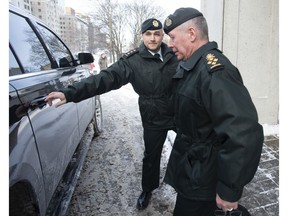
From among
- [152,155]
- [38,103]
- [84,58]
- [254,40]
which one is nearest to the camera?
[38,103]

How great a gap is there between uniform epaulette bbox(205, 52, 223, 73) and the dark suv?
0.96 meters

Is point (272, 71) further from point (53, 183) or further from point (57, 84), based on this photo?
point (53, 183)

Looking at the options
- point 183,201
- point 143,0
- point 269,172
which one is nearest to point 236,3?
point 269,172

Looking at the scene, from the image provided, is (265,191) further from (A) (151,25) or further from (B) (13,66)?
(B) (13,66)

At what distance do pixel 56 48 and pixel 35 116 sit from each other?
1756 millimetres

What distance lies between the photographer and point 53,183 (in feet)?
6.41

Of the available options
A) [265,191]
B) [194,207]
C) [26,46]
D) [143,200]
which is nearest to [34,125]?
[26,46]

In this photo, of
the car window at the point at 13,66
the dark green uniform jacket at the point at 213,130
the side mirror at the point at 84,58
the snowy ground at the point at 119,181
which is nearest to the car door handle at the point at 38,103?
the car window at the point at 13,66

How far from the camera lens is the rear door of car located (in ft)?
4.57

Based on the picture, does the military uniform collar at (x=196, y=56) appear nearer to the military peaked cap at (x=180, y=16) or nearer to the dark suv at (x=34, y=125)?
the military peaked cap at (x=180, y=16)

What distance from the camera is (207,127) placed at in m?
1.62

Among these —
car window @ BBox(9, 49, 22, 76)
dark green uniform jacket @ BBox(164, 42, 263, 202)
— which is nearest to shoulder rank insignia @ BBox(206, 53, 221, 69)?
dark green uniform jacket @ BBox(164, 42, 263, 202)

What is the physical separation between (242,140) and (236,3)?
3.53 metres

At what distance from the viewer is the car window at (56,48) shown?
2901 mm
